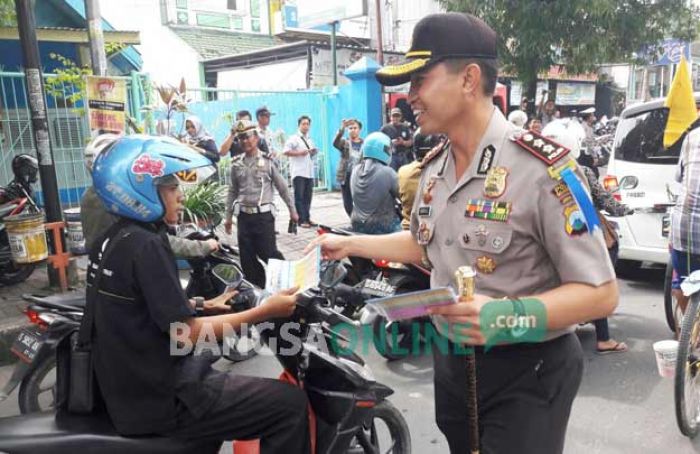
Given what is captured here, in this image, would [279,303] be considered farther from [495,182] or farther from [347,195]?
[347,195]

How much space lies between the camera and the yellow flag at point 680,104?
3.22 meters

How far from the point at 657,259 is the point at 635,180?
29.6 inches

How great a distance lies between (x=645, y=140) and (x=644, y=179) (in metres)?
0.42

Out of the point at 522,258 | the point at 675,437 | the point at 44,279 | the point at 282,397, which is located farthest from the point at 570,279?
the point at 44,279

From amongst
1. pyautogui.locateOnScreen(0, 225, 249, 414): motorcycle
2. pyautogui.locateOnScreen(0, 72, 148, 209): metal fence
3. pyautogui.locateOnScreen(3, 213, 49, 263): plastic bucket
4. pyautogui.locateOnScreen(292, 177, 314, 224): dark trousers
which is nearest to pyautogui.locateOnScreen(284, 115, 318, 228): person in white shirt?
pyautogui.locateOnScreen(292, 177, 314, 224): dark trousers

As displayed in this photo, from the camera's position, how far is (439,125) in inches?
59.6

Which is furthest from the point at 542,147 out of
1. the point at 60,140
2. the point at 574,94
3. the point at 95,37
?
the point at 574,94

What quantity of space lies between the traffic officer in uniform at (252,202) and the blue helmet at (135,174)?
3249mm

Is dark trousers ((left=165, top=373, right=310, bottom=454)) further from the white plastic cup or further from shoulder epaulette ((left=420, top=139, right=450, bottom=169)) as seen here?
the white plastic cup

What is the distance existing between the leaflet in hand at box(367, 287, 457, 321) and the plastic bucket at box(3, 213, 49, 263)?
15.4 ft

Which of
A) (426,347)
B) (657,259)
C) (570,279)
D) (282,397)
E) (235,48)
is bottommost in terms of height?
(426,347)

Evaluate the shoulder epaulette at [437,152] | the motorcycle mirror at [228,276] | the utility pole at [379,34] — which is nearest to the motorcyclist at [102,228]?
the motorcycle mirror at [228,276]

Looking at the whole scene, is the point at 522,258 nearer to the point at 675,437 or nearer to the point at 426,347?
the point at 675,437

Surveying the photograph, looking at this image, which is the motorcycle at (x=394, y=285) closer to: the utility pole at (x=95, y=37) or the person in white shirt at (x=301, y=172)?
the utility pole at (x=95, y=37)
